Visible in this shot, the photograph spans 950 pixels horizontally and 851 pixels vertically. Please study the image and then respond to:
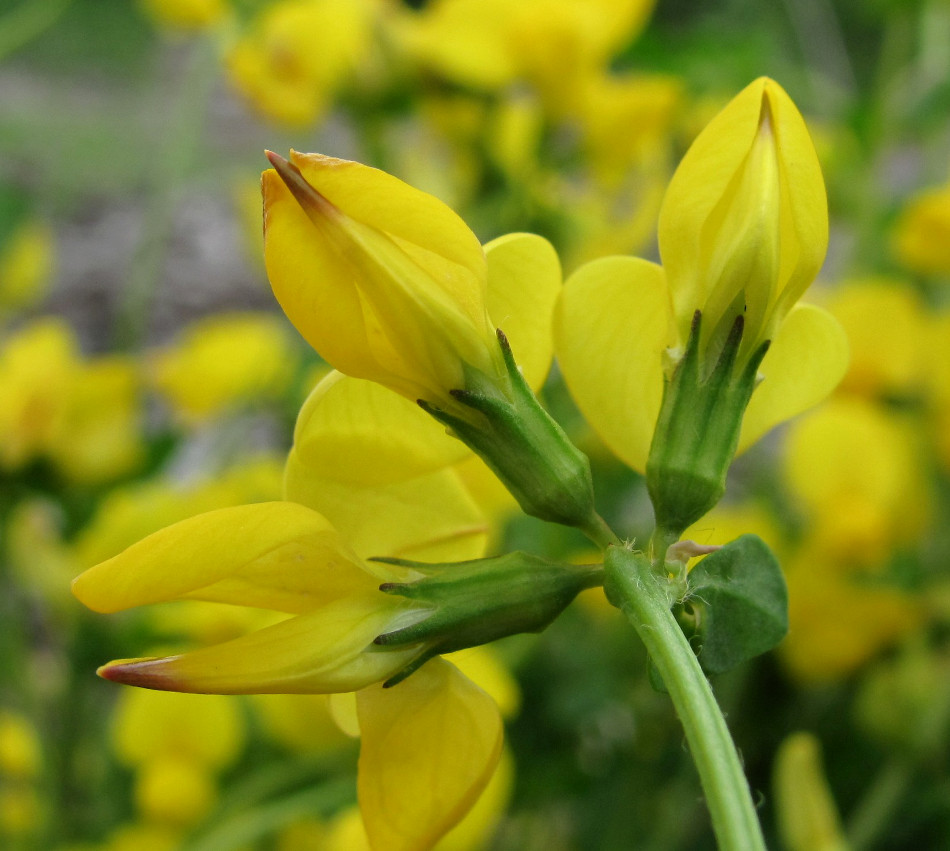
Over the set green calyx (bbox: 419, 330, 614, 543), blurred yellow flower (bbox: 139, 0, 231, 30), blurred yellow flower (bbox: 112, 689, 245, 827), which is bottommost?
blurred yellow flower (bbox: 112, 689, 245, 827)

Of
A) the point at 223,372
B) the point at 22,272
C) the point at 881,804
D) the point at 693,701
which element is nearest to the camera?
the point at 693,701

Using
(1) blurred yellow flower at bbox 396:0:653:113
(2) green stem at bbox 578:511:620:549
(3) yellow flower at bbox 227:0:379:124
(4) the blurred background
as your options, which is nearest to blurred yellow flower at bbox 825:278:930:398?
(4) the blurred background

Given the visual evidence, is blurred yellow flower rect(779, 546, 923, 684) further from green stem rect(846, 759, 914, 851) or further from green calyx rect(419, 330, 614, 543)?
green calyx rect(419, 330, 614, 543)

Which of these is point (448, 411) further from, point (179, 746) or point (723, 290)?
point (179, 746)

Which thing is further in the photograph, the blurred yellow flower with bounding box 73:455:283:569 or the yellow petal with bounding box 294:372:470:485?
the blurred yellow flower with bounding box 73:455:283:569

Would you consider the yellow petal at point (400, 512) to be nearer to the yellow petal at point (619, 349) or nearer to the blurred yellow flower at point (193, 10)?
the yellow petal at point (619, 349)

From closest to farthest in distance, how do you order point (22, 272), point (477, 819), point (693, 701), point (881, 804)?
point (693, 701) → point (477, 819) → point (881, 804) → point (22, 272)

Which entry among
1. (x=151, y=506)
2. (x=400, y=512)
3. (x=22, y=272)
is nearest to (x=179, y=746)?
(x=151, y=506)
